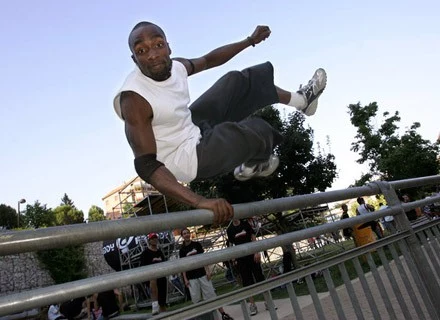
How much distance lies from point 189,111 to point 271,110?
46.2 ft

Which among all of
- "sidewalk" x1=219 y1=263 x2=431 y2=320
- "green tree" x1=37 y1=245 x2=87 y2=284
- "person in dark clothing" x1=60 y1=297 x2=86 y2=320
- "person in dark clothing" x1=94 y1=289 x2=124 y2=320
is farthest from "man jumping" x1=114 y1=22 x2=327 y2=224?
"green tree" x1=37 y1=245 x2=87 y2=284

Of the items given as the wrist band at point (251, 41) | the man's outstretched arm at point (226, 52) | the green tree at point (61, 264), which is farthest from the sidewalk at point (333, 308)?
the green tree at point (61, 264)

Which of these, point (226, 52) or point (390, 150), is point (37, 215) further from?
point (226, 52)

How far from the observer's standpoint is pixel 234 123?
7.68ft

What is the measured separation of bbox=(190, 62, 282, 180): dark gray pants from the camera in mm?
2318

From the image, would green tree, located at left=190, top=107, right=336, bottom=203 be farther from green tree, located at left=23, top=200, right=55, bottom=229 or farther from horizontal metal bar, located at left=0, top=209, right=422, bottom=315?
green tree, located at left=23, top=200, right=55, bottom=229

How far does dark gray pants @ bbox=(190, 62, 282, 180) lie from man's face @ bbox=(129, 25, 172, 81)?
458mm

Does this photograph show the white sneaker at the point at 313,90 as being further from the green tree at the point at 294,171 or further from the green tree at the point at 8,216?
the green tree at the point at 8,216

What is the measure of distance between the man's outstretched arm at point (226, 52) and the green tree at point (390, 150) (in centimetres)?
2462

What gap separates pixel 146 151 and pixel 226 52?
1.35 meters

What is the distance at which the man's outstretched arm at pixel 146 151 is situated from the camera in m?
1.71

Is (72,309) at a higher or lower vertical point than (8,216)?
lower

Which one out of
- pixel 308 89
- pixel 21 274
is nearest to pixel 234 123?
pixel 308 89

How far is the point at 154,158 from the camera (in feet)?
6.23
